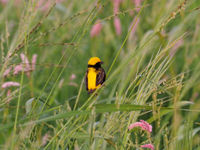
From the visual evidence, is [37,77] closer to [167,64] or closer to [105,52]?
[105,52]

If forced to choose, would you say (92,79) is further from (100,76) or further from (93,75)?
(100,76)

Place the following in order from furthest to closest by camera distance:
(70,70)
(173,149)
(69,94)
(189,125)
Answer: (70,70), (69,94), (189,125), (173,149)

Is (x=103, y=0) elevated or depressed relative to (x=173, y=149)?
elevated

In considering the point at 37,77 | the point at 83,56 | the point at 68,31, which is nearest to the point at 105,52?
the point at 83,56

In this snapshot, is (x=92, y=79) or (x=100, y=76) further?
(x=92, y=79)

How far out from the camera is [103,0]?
168 centimetres

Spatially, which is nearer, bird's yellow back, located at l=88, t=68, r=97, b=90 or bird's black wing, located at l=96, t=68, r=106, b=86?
bird's black wing, located at l=96, t=68, r=106, b=86

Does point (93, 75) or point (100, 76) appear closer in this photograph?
point (100, 76)

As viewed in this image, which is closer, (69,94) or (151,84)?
(151,84)

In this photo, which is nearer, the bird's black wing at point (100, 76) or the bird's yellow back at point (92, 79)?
the bird's black wing at point (100, 76)

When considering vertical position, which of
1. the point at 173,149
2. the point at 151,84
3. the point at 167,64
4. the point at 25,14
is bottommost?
the point at 173,149

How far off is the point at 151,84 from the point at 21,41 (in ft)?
2.08

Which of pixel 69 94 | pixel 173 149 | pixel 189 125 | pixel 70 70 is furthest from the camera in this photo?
pixel 70 70

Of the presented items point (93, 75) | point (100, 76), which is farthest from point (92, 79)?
point (100, 76)
